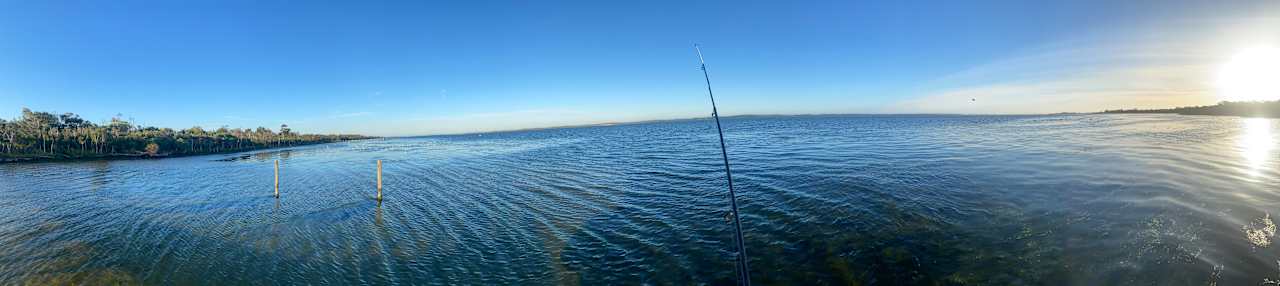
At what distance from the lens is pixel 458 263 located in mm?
9906

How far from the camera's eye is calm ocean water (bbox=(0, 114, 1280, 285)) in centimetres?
771

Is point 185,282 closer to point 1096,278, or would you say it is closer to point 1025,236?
point 1096,278

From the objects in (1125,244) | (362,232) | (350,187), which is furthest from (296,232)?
(1125,244)

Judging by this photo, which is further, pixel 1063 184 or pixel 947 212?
pixel 1063 184

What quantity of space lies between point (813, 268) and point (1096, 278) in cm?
413

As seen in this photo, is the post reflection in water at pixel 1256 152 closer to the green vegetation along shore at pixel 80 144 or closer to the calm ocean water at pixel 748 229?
the calm ocean water at pixel 748 229

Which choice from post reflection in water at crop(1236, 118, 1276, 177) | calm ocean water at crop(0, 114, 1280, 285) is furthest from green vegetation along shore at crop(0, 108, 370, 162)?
post reflection in water at crop(1236, 118, 1276, 177)

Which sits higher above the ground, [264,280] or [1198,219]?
[1198,219]

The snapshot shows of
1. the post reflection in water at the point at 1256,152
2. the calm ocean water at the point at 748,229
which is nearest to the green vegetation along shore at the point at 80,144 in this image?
the calm ocean water at the point at 748,229

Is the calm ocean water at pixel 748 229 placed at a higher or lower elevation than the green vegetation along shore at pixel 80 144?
lower

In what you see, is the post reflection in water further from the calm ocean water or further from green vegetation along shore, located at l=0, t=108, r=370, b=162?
green vegetation along shore, located at l=0, t=108, r=370, b=162

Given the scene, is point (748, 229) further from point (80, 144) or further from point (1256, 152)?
point (80, 144)

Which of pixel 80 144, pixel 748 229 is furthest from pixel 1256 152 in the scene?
pixel 80 144

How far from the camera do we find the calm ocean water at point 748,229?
771 cm
